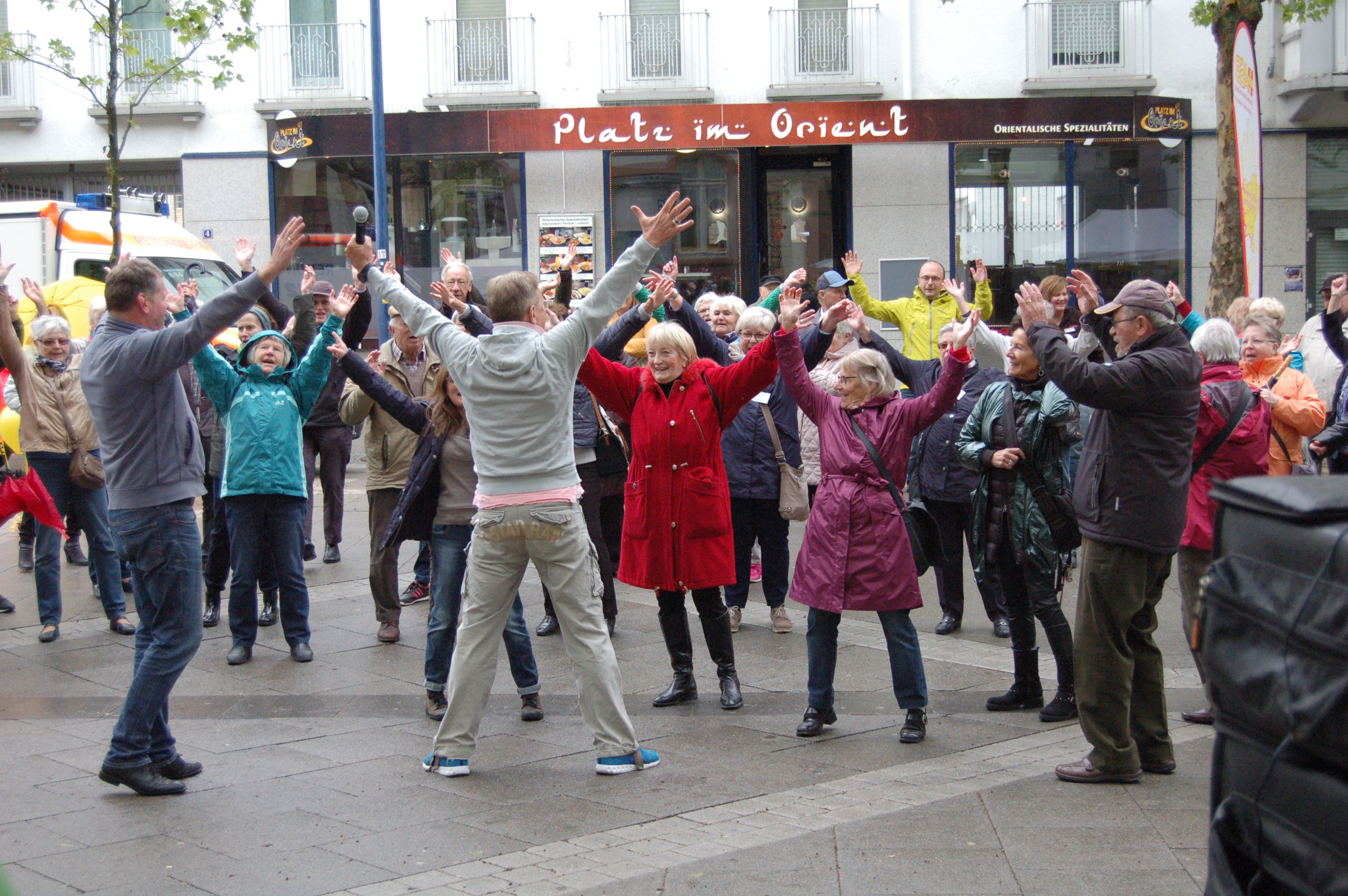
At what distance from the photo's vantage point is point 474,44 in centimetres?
2048

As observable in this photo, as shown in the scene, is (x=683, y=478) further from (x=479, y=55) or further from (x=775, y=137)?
(x=479, y=55)

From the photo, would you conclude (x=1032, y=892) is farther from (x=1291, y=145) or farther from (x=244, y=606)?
(x=1291, y=145)

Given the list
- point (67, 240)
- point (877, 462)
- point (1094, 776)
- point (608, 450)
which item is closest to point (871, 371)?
point (877, 462)

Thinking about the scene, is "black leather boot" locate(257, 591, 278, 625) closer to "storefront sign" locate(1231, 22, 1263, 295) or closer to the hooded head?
the hooded head

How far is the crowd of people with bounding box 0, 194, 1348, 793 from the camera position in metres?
5.02

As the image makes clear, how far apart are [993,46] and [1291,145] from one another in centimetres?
489

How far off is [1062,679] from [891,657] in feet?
3.22

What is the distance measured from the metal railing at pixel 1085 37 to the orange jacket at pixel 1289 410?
1404 centimetres

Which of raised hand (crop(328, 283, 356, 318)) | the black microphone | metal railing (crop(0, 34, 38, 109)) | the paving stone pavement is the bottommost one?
the paving stone pavement

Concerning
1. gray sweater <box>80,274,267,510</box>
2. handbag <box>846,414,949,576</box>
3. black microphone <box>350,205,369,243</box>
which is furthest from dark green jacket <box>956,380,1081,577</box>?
gray sweater <box>80,274,267,510</box>

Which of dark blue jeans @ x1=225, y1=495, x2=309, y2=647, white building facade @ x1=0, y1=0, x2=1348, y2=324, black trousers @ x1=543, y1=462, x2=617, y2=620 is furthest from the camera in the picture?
white building facade @ x1=0, y1=0, x2=1348, y2=324

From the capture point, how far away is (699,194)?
2023 centimetres

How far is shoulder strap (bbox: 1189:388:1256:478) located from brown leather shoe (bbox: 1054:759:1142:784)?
1.54 meters

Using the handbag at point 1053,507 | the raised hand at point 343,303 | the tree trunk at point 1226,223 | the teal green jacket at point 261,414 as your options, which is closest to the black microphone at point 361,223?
the raised hand at point 343,303
